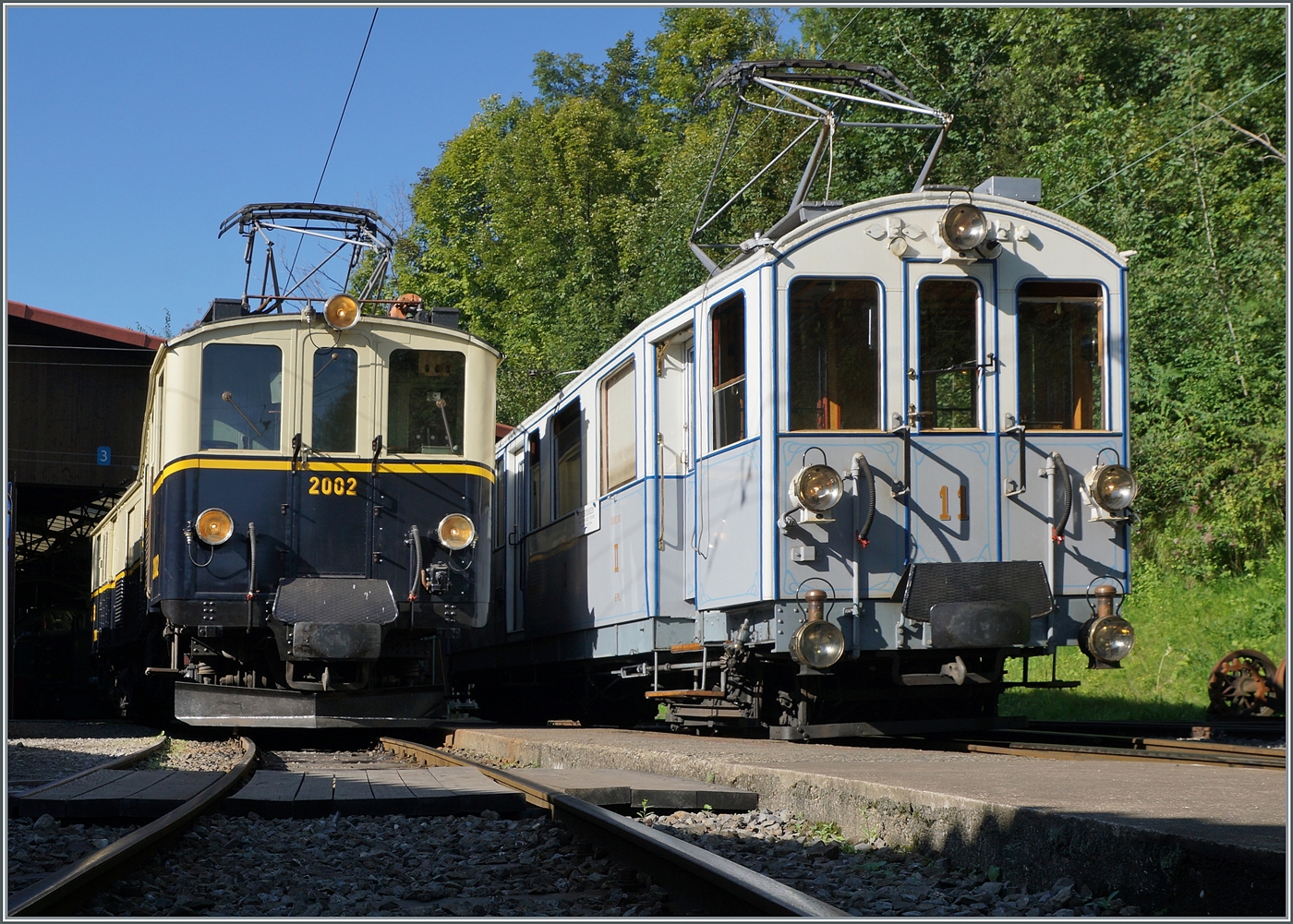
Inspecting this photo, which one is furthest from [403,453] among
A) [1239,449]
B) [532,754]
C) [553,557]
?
[1239,449]

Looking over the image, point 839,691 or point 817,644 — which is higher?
point 817,644

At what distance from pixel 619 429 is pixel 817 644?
3.63m

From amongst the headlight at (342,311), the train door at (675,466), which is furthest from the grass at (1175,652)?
the headlight at (342,311)

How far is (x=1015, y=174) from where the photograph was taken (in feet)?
83.7

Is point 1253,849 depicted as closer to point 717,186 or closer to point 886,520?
point 886,520

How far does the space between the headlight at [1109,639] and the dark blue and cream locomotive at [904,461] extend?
0.04ft

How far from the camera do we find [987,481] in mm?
8844

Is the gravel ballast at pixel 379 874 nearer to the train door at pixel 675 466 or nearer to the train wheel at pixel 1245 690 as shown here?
the train door at pixel 675 466

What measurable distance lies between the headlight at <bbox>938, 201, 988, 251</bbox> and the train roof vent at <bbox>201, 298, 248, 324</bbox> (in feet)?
20.7

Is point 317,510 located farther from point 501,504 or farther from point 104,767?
point 501,504

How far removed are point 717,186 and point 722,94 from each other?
7978 mm

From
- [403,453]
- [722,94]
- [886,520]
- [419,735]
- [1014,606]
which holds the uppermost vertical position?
[722,94]

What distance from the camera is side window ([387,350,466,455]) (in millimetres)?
11812

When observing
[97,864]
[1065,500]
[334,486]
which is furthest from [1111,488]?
[97,864]
